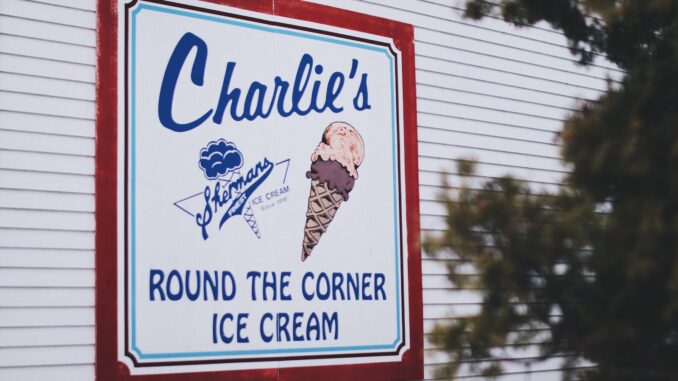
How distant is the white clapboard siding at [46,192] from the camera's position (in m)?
5.12

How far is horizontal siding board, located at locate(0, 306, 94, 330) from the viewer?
5078mm

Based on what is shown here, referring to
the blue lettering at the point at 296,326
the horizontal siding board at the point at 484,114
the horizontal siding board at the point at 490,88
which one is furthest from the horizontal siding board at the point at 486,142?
the blue lettering at the point at 296,326

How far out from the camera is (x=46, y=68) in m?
5.38

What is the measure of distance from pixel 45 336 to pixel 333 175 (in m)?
2.39

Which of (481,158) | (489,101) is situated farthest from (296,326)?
(489,101)

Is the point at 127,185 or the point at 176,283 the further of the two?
the point at 176,283

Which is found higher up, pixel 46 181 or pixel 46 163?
pixel 46 163

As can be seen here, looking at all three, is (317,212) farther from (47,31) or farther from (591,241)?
(591,241)

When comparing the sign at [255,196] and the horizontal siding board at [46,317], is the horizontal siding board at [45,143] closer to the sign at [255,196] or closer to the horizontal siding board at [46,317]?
the sign at [255,196]

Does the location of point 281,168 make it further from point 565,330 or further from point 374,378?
point 565,330

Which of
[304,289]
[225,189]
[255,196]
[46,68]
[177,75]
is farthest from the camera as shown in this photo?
[304,289]

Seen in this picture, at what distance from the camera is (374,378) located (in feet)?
21.3

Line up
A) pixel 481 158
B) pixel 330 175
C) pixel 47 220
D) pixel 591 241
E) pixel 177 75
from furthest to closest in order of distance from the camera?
1. pixel 481 158
2. pixel 330 175
3. pixel 177 75
4. pixel 47 220
5. pixel 591 241

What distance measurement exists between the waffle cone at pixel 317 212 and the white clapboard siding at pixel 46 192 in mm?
1606
